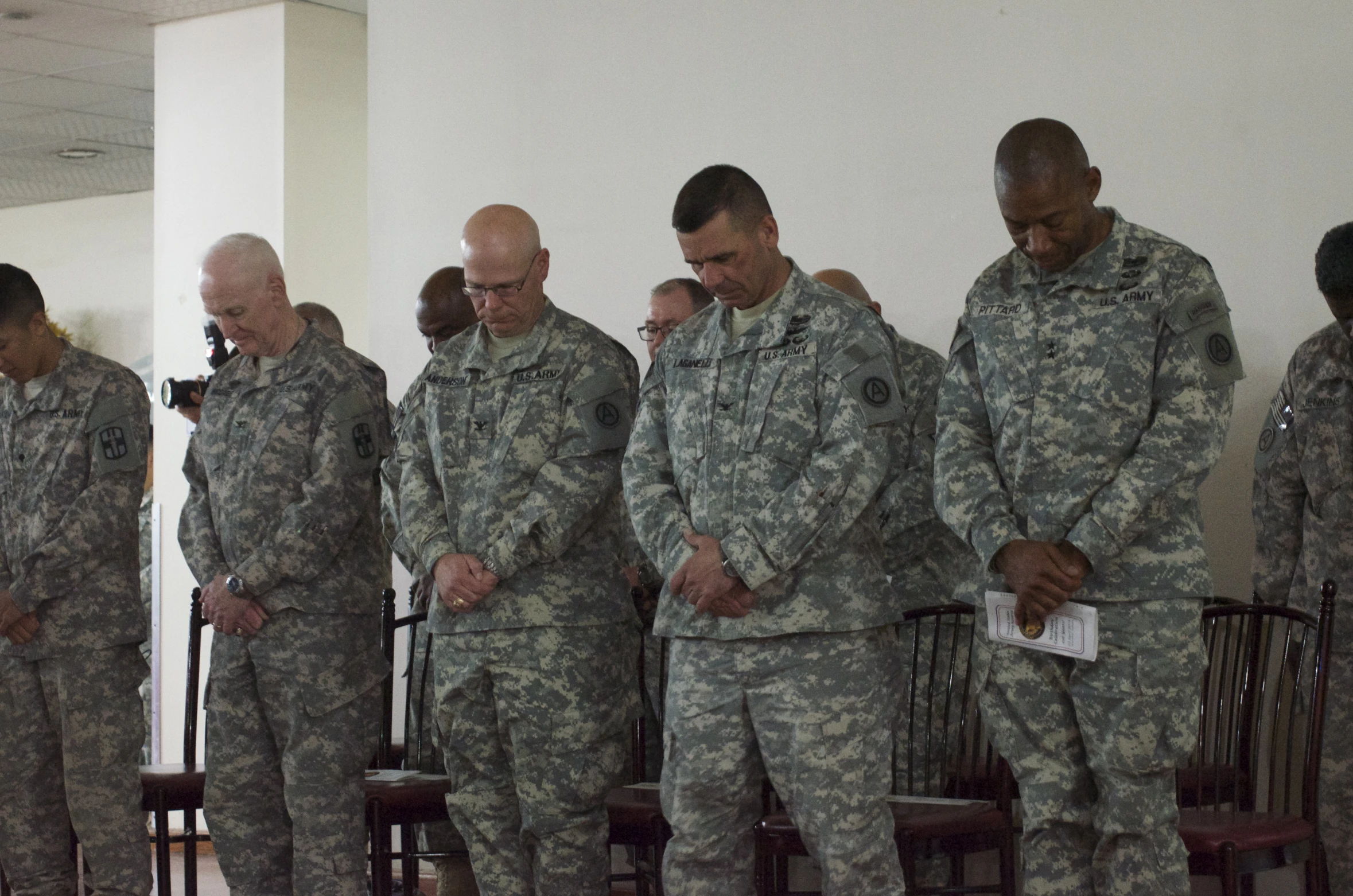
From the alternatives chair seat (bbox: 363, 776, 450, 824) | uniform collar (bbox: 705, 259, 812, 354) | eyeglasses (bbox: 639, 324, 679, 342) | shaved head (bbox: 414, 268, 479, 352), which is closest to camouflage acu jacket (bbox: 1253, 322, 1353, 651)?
uniform collar (bbox: 705, 259, 812, 354)

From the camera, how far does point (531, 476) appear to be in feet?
10.00

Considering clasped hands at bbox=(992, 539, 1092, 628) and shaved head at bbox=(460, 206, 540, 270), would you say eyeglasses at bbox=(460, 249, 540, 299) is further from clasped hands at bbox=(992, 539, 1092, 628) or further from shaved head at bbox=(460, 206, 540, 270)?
clasped hands at bbox=(992, 539, 1092, 628)

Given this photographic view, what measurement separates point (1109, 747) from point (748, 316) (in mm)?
1027

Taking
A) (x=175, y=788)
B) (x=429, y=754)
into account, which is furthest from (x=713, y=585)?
(x=175, y=788)

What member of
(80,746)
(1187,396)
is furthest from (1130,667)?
(80,746)

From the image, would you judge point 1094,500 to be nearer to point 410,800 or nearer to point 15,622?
point 410,800

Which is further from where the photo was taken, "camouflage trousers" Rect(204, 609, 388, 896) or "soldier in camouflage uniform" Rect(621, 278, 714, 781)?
"soldier in camouflage uniform" Rect(621, 278, 714, 781)

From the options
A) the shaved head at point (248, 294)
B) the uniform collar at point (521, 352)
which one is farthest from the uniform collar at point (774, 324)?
the shaved head at point (248, 294)

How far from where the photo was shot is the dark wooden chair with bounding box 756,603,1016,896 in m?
2.75

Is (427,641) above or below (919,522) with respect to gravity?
below

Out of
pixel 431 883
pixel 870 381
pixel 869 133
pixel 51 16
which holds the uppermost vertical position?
pixel 51 16

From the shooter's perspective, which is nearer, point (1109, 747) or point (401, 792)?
point (1109, 747)

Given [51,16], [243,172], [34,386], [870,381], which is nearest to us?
[870,381]

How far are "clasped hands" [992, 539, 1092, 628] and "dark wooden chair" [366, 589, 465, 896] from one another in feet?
4.81
